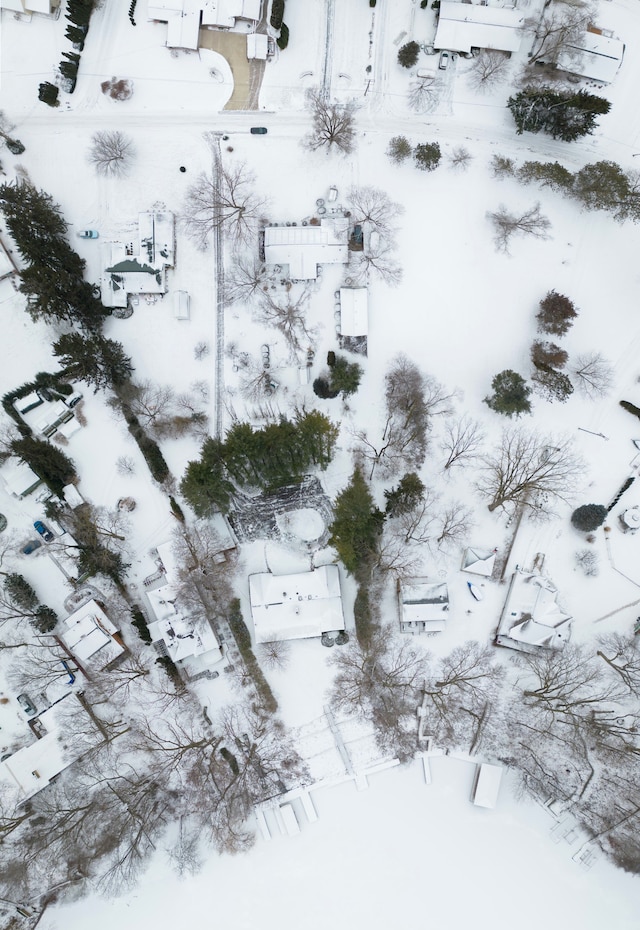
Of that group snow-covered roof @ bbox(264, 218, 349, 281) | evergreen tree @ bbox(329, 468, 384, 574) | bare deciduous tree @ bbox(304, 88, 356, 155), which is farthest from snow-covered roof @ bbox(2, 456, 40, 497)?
bare deciduous tree @ bbox(304, 88, 356, 155)

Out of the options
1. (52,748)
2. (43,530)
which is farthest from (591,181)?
(52,748)

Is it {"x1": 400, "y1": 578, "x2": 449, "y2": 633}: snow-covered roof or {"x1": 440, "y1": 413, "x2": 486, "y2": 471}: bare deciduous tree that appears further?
{"x1": 440, "y1": 413, "x2": 486, "y2": 471}: bare deciduous tree

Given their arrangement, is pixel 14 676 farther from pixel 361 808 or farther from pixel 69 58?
pixel 69 58

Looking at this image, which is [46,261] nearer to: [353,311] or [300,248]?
[300,248]

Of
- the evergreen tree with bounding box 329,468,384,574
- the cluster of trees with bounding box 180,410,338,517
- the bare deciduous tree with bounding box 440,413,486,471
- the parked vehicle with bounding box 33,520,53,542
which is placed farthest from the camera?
the bare deciduous tree with bounding box 440,413,486,471

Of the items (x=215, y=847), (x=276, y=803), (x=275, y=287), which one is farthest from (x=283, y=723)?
(x=275, y=287)

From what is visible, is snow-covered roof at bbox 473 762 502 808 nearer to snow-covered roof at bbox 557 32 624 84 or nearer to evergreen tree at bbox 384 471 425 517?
evergreen tree at bbox 384 471 425 517

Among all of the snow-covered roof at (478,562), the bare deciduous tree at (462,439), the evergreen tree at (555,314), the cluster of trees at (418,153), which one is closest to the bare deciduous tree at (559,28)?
the cluster of trees at (418,153)
